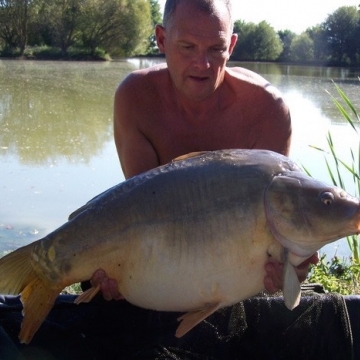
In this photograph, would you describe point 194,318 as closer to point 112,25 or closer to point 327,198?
point 327,198

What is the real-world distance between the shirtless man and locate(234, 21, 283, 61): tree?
46.7 m

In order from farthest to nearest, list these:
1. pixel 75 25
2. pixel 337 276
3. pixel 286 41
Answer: pixel 286 41 < pixel 75 25 < pixel 337 276

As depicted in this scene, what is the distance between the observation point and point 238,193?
1.49m

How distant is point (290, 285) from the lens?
1.50m

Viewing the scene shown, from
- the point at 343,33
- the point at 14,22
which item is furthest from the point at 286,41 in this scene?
the point at 14,22

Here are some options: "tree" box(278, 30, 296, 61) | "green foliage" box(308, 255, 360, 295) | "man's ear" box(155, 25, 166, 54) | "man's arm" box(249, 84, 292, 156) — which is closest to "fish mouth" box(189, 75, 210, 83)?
"man's ear" box(155, 25, 166, 54)

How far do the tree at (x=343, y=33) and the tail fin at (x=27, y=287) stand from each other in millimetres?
42023

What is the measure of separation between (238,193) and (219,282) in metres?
0.23

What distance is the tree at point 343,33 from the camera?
137 feet

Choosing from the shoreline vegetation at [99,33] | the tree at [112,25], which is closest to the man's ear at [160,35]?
the shoreline vegetation at [99,33]

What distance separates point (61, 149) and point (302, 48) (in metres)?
41.7

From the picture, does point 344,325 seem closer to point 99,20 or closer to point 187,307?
point 187,307

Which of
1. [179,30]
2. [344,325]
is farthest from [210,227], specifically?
[179,30]

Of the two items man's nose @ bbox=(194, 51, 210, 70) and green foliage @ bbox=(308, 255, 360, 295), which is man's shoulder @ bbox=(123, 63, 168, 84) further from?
green foliage @ bbox=(308, 255, 360, 295)
